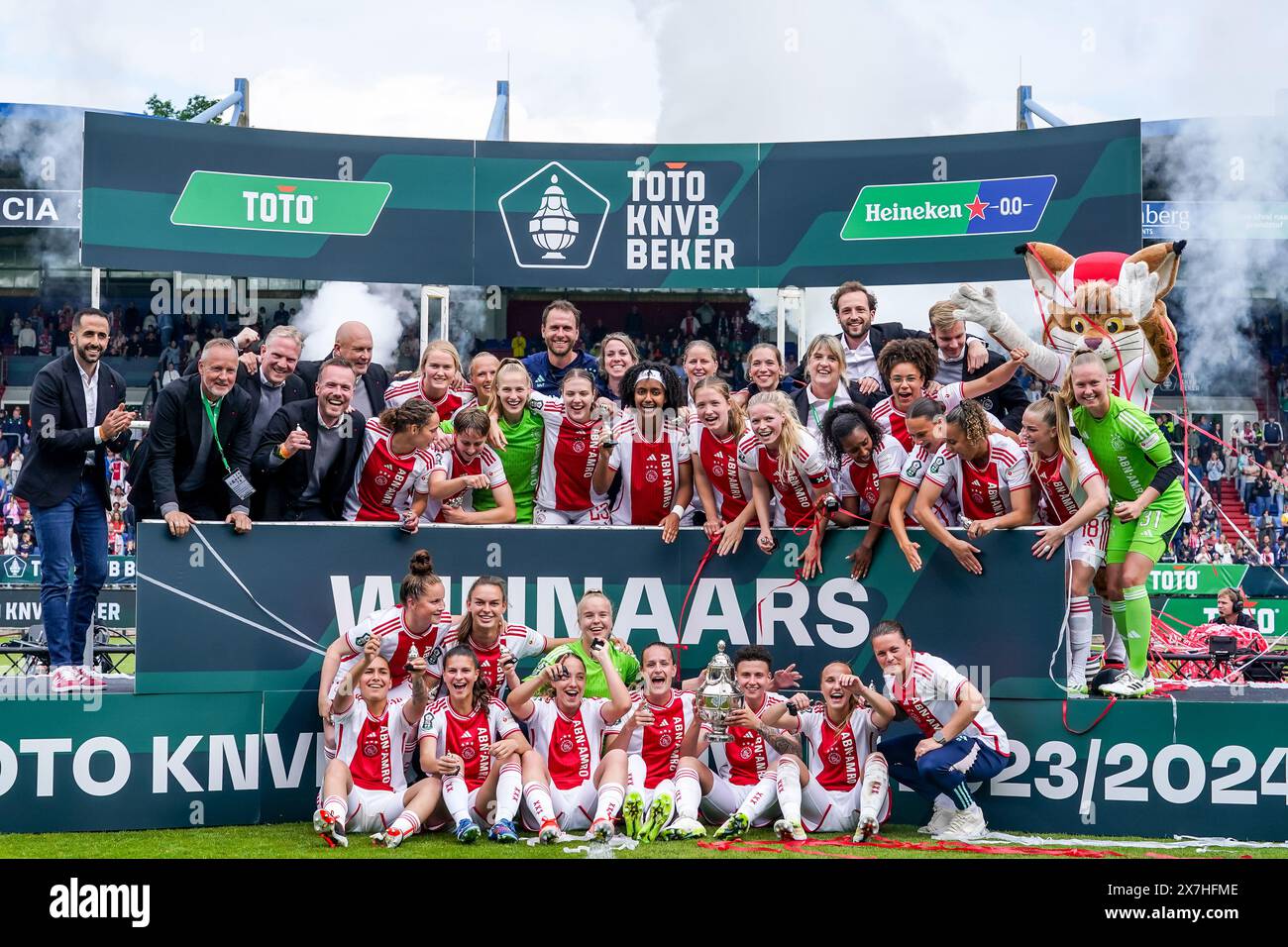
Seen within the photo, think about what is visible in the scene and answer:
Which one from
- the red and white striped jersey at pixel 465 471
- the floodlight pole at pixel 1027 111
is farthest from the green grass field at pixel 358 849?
the floodlight pole at pixel 1027 111

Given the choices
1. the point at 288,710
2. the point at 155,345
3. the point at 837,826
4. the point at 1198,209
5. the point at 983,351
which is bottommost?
the point at 837,826

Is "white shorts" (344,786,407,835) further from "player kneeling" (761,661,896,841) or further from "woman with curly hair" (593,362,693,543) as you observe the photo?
"woman with curly hair" (593,362,693,543)

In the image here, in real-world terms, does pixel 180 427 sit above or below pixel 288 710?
above

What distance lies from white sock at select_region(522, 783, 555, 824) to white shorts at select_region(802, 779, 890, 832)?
57.6 inches

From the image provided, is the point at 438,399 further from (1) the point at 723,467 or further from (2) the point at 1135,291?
(2) the point at 1135,291

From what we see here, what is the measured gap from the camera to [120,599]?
17.6 m

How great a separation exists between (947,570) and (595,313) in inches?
982

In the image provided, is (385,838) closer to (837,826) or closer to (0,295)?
(837,826)

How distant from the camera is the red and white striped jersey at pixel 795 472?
7699 millimetres

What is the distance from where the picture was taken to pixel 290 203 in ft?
47.3

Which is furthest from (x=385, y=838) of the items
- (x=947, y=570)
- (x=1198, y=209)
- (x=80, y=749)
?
(x=1198, y=209)

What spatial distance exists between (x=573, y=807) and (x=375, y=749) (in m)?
1.16

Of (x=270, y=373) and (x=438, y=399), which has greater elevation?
(x=270, y=373)

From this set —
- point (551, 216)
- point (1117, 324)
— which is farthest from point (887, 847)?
point (551, 216)
